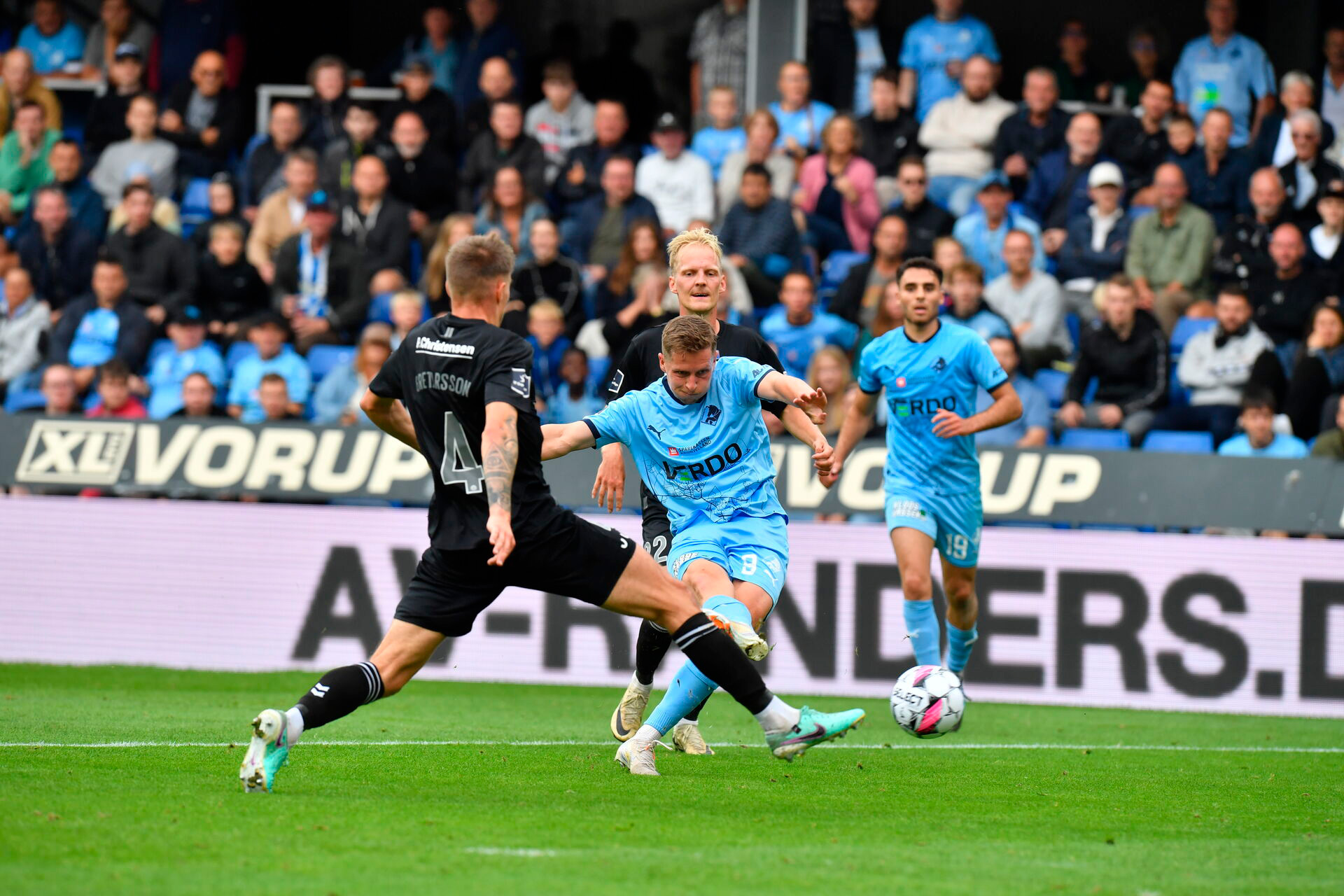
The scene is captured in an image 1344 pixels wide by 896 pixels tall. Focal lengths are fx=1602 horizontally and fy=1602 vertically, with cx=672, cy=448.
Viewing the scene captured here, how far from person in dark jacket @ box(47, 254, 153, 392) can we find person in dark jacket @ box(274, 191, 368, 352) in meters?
1.40

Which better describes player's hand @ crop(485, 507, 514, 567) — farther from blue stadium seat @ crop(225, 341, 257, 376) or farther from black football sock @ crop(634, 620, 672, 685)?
blue stadium seat @ crop(225, 341, 257, 376)

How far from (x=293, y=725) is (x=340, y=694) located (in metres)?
0.22

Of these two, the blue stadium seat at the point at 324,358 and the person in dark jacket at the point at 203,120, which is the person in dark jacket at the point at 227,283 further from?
the person in dark jacket at the point at 203,120

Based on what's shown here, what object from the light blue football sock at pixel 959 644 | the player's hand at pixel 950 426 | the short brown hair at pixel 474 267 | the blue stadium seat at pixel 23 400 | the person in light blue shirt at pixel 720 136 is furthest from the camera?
the person in light blue shirt at pixel 720 136

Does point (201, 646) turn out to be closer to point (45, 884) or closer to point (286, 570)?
point (286, 570)

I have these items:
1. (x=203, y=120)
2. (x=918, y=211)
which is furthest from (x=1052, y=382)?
(x=203, y=120)

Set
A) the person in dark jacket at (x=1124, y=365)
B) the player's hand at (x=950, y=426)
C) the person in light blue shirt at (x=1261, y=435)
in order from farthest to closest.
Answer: the person in dark jacket at (x=1124, y=365), the person in light blue shirt at (x=1261, y=435), the player's hand at (x=950, y=426)

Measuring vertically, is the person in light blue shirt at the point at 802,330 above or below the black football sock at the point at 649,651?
above

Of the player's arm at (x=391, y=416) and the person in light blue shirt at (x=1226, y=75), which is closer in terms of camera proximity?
the player's arm at (x=391, y=416)

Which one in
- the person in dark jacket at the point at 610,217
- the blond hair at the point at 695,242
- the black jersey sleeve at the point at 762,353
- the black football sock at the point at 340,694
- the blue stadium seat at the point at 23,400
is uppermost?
the person in dark jacket at the point at 610,217

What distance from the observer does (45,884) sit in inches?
179

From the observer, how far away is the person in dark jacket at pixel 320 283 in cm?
1553

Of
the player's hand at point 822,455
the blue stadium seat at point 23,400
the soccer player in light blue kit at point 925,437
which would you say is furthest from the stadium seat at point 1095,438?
the blue stadium seat at point 23,400

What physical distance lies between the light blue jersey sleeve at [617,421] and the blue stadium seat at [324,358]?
8401 mm
